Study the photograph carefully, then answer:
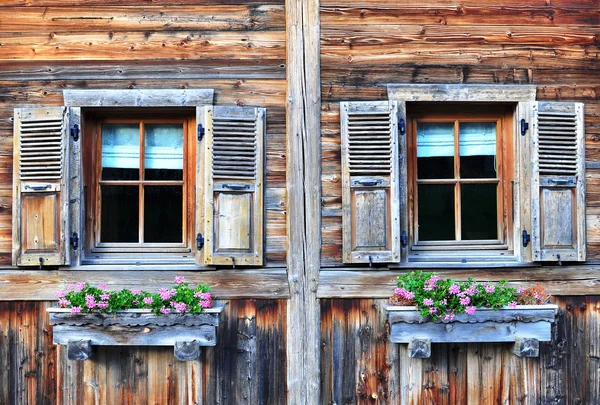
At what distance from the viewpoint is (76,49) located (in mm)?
4750

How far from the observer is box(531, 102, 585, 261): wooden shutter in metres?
4.65

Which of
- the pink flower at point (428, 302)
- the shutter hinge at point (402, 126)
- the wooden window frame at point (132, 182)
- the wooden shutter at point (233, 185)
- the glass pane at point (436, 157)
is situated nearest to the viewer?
the pink flower at point (428, 302)

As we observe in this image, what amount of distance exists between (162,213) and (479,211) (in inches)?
102

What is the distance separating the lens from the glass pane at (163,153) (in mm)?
4875

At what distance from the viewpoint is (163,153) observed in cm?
488

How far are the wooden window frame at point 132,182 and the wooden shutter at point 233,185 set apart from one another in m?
0.27

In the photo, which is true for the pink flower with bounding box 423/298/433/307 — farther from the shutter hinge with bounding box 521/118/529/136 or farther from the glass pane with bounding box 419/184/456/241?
the shutter hinge with bounding box 521/118/529/136

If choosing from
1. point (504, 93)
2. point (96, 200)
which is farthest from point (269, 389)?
point (504, 93)

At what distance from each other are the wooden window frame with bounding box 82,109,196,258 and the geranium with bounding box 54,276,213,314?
1.42 feet

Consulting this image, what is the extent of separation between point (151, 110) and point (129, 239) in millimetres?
1059

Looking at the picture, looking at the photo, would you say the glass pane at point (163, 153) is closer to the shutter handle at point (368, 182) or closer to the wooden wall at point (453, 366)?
the shutter handle at point (368, 182)

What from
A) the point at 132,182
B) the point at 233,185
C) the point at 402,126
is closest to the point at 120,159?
the point at 132,182

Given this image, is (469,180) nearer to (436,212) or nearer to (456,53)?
(436,212)

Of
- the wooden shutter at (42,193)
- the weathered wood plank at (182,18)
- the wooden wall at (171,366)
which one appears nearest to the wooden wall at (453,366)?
the wooden wall at (171,366)
